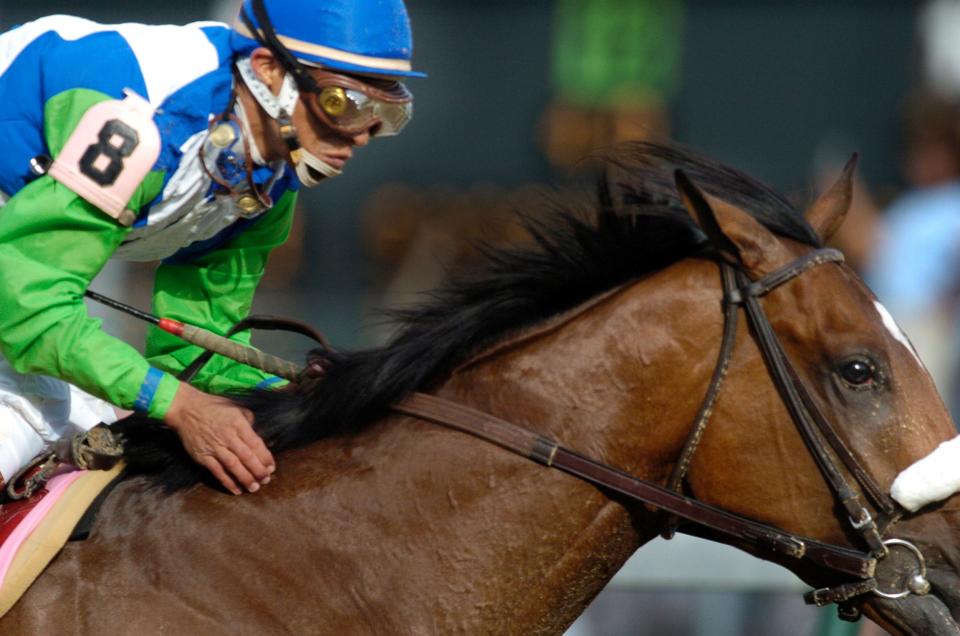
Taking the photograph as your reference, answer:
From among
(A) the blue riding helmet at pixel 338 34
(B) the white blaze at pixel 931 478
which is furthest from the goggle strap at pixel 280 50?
(B) the white blaze at pixel 931 478

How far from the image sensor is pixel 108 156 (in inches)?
118

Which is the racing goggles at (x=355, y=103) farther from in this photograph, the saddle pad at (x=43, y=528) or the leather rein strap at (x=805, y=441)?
the saddle pad at (x=43, y=528)

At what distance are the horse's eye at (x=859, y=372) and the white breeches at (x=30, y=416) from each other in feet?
5.52

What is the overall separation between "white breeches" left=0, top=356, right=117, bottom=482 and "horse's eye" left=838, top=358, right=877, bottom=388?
168 cm

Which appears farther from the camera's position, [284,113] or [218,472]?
[284,113]

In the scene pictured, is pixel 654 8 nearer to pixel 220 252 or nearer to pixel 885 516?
pixel 220 252

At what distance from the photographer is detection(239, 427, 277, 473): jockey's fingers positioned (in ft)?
10.0

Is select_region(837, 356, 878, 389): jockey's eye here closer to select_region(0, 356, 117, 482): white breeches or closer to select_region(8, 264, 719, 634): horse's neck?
select_region(8, 264, 719, 634): horse's neck

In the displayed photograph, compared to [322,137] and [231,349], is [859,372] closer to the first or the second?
[322,137]

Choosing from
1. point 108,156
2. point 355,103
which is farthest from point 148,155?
point 355,103

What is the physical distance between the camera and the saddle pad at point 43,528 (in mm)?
2879

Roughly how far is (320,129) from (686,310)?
93cm

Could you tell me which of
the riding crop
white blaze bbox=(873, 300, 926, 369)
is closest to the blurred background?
the riding crop

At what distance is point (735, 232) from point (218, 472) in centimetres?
117
